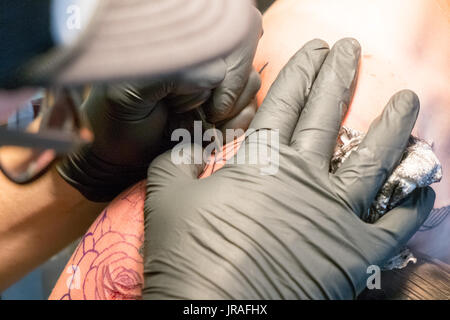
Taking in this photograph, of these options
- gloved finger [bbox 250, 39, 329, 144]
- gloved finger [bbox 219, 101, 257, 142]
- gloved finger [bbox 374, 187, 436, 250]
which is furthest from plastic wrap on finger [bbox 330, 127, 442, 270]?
gloved finger [bbox 219, 101, 257, 142]

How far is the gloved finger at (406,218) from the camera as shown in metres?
0.89

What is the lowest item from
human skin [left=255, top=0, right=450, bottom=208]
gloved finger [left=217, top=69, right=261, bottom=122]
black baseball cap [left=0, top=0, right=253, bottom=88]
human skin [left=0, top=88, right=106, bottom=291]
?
human skin [left=0, top=88, right=106, bottom=291]

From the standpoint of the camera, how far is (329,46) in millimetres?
1092

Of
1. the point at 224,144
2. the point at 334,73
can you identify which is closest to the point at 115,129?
the point at 224,144

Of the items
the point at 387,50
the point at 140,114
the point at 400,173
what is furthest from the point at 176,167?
the point at 387,50

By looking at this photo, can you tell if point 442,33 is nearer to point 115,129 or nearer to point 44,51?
point 115,129

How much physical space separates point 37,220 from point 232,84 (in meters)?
0.67

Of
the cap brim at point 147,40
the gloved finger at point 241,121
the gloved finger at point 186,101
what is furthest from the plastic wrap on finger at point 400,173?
the cap brim at point 147,40

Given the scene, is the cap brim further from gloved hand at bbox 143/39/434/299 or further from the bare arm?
the bare arm

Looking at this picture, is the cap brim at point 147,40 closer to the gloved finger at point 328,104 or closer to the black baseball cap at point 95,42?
the black baseball cap at point 95,42

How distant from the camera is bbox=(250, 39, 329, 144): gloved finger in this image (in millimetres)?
973

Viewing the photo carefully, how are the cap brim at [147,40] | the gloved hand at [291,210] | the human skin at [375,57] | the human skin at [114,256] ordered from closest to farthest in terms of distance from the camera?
the cap brim at [147,40], the gloved hand at [291,210], the human skin at [114,256], the human skin at [375,57]

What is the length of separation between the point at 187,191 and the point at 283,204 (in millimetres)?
212

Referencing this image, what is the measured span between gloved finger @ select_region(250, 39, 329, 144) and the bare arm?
57 cm
